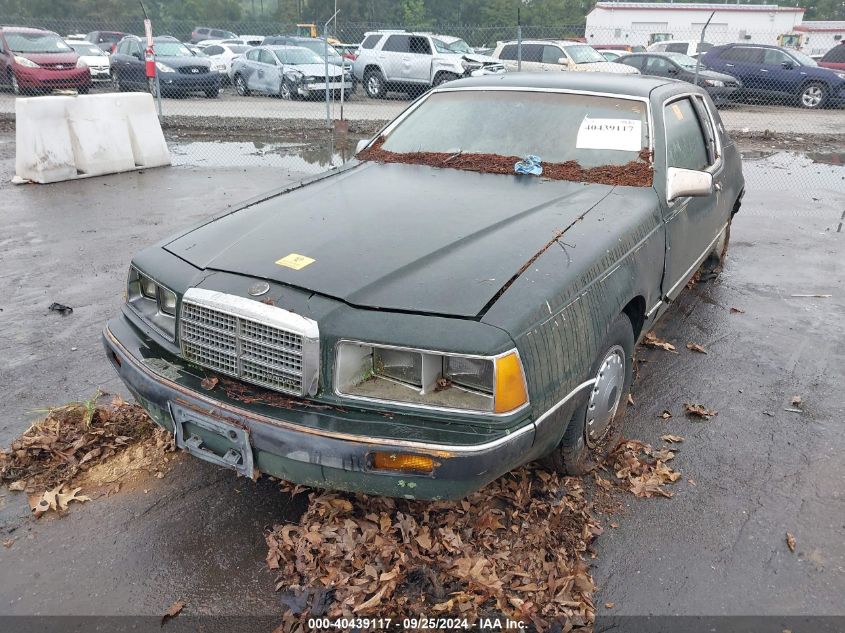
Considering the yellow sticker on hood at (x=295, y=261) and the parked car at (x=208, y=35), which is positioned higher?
the parked car at (x=208, y=35)

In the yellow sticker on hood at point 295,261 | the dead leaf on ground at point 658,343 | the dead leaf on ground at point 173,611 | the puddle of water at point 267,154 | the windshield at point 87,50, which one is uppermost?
the windshield at point 87,50

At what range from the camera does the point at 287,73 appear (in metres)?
17.8

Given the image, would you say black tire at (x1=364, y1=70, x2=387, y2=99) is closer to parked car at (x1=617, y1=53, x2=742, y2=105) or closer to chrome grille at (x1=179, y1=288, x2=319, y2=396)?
parked car at (x1=617, y1=53, x2=742, y2=105)

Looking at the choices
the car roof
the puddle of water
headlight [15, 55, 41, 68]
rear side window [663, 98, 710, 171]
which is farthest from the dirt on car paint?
headlight [15, 55, 41, 68]

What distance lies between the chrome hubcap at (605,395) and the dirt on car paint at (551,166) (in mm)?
980

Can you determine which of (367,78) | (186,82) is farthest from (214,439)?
(367,78)

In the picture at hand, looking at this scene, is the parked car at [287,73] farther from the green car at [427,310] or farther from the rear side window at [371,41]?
the green car at [427,310]

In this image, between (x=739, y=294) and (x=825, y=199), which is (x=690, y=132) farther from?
(x=825, y=199)

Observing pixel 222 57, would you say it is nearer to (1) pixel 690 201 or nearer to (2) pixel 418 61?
(2) pixel 418 61

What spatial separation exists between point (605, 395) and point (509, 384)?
1.00m

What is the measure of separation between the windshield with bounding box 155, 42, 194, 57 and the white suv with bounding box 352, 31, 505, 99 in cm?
467

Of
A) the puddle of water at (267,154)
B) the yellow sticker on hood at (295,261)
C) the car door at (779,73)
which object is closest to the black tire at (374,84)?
the puddle of water at (267,154)

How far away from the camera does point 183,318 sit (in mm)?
2693

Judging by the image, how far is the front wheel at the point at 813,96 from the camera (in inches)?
703
